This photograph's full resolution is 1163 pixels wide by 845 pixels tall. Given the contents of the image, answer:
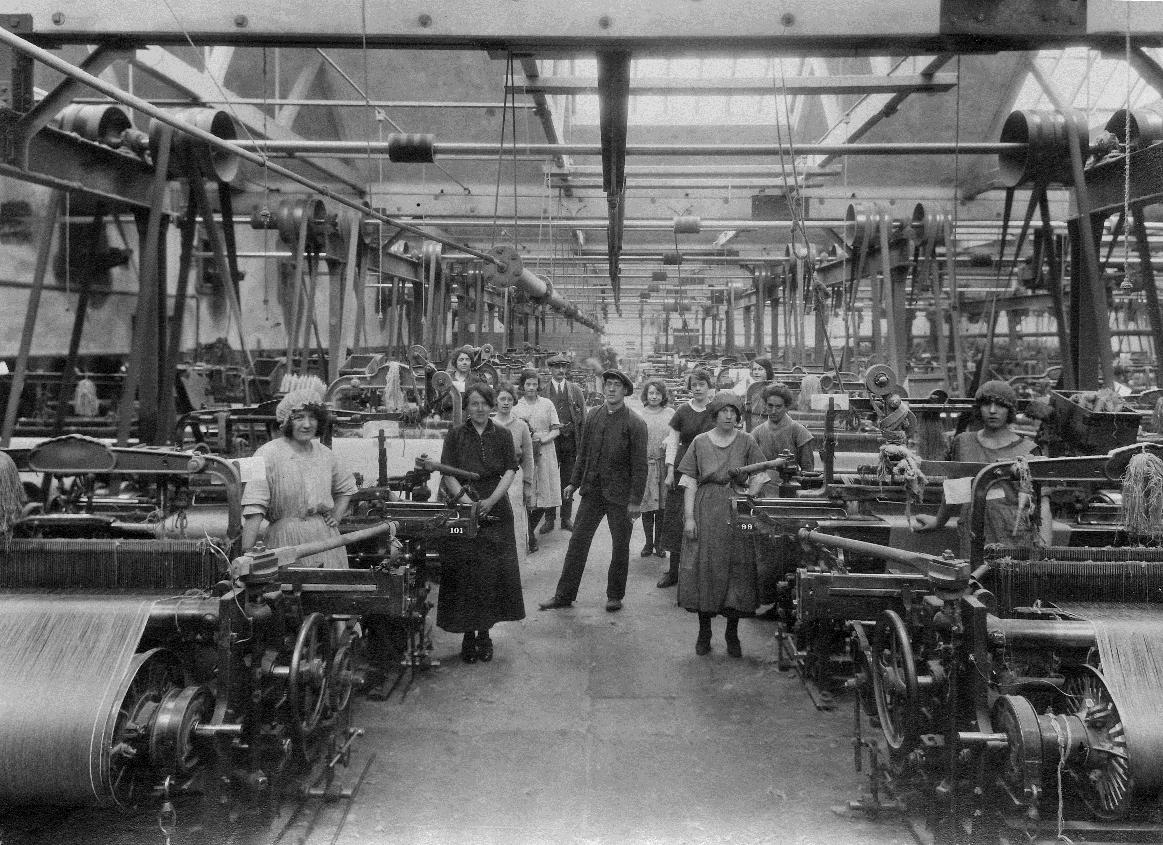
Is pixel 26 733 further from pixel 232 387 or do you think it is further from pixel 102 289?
pixel 102 289

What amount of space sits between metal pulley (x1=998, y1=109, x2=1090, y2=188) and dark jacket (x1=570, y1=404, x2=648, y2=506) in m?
2.82

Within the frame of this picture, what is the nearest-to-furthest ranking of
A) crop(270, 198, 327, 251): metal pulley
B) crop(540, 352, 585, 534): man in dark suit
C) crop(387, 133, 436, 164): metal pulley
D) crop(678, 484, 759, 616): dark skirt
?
1. crop(678, 484, 759, 616): dark skirt
2. crop(387, 133, 436, 164): metal pulley
3. crop(270, 198, 327, 251): metal pulley
4. crop(540, 352, 585, 534): man in dark suit

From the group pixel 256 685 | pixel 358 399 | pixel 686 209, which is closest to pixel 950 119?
pixel 686 209

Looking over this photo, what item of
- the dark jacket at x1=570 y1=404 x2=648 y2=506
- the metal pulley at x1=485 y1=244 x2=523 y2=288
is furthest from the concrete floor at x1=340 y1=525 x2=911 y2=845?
the metal pulley at x1=485 y1=244 x2=523 y2=288

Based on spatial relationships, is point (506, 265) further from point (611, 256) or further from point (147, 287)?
point (147, 287)

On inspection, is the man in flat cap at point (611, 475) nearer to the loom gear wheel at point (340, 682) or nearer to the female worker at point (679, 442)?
the female worker at point (679, 442)

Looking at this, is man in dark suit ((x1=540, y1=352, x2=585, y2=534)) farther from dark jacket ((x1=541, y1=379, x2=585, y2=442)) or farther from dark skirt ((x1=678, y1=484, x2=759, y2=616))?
dark skirt ((x1=678, y1=484, x2=759, y2=616))

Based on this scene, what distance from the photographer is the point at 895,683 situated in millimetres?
3342

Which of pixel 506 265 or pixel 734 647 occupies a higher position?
pixel 506 265

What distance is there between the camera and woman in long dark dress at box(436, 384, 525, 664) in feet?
17.7

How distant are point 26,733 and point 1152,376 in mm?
14980

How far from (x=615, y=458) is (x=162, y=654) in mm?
3375

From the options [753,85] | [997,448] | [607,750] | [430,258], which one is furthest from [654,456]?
[430,258]

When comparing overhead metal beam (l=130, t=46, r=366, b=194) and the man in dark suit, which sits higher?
overhead metal beam (l=130, t=46, r=366, b=194)
